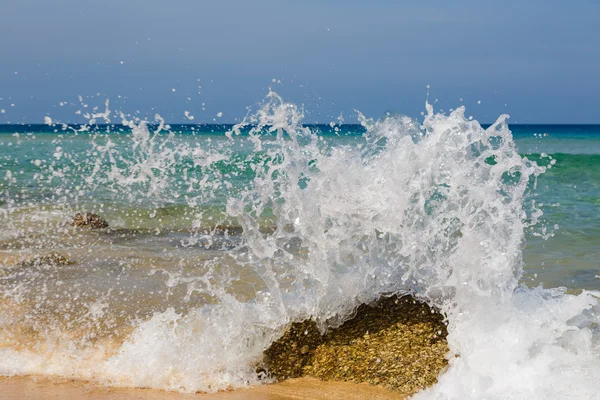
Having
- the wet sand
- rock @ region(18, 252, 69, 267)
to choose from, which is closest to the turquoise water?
rock @ region(18, 252, 69, 267)

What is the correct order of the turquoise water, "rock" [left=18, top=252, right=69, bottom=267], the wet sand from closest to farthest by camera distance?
the wet sand, the turquoise water, "rock" [left=18, top=252, right=69, bottom=267]

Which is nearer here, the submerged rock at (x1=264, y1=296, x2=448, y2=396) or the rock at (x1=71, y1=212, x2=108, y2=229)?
the submerged rock at (x1=264, y1=296, x2=448, y2=396)

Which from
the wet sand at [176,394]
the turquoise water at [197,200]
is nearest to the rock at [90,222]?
the turquoise water at [197,200]

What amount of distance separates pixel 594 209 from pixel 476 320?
730 centimetres

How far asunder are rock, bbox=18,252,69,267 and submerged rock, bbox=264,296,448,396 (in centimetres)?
316

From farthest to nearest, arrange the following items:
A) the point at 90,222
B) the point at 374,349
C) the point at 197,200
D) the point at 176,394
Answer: the point at 197,200
the point at 90,222
the point at 374,349
the point at 176,394

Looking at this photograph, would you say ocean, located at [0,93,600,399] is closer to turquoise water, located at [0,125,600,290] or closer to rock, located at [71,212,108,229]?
turquoise water, located at [0,125,600,290]

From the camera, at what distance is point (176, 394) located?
11.0 ft

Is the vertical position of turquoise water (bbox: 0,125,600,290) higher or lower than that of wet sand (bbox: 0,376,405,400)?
lower

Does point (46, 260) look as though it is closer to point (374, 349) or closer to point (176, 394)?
point (176, 394)

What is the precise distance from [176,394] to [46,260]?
3.26 meters

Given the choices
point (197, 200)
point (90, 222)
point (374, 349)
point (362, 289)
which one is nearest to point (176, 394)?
point (374, 349)

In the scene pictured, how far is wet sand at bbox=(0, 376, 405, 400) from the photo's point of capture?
3.26 m

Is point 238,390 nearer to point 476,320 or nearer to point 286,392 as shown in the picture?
point 286,392
